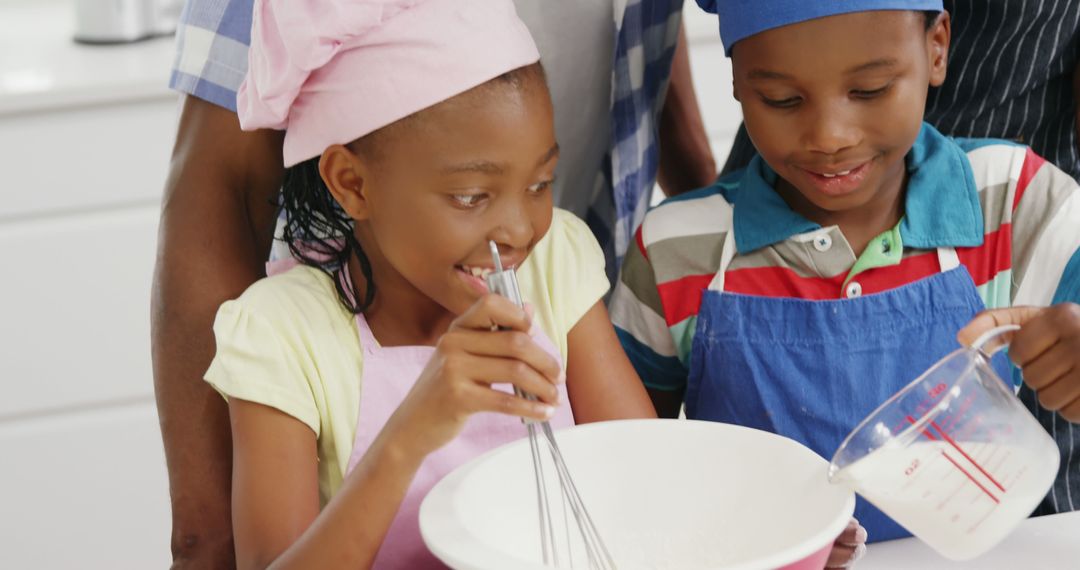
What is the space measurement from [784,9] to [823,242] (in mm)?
208

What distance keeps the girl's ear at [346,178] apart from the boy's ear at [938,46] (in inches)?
18.0

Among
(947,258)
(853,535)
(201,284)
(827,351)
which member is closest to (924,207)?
(947,258)

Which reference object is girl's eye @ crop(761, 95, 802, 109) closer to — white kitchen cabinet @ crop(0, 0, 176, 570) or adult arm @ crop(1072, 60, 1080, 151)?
adult arm @ crop(1072, 60, 1080, 151)

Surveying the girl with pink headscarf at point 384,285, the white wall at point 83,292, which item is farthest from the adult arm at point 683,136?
the white wall at point 83,292

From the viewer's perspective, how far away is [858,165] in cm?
106

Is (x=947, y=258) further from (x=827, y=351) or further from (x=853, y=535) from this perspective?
(x=853, y=535)

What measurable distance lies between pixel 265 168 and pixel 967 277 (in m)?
0.57

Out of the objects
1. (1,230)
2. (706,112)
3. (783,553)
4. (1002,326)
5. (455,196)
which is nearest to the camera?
(783,553)

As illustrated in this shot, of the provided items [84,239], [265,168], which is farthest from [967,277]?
[84,239]

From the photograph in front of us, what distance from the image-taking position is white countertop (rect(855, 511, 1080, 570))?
917mm

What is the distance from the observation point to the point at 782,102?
1.06 m

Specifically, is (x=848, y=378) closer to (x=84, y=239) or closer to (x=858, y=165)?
(x=858, y=165)

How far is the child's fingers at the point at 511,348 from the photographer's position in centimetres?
81

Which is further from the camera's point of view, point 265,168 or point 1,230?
point 1,230
